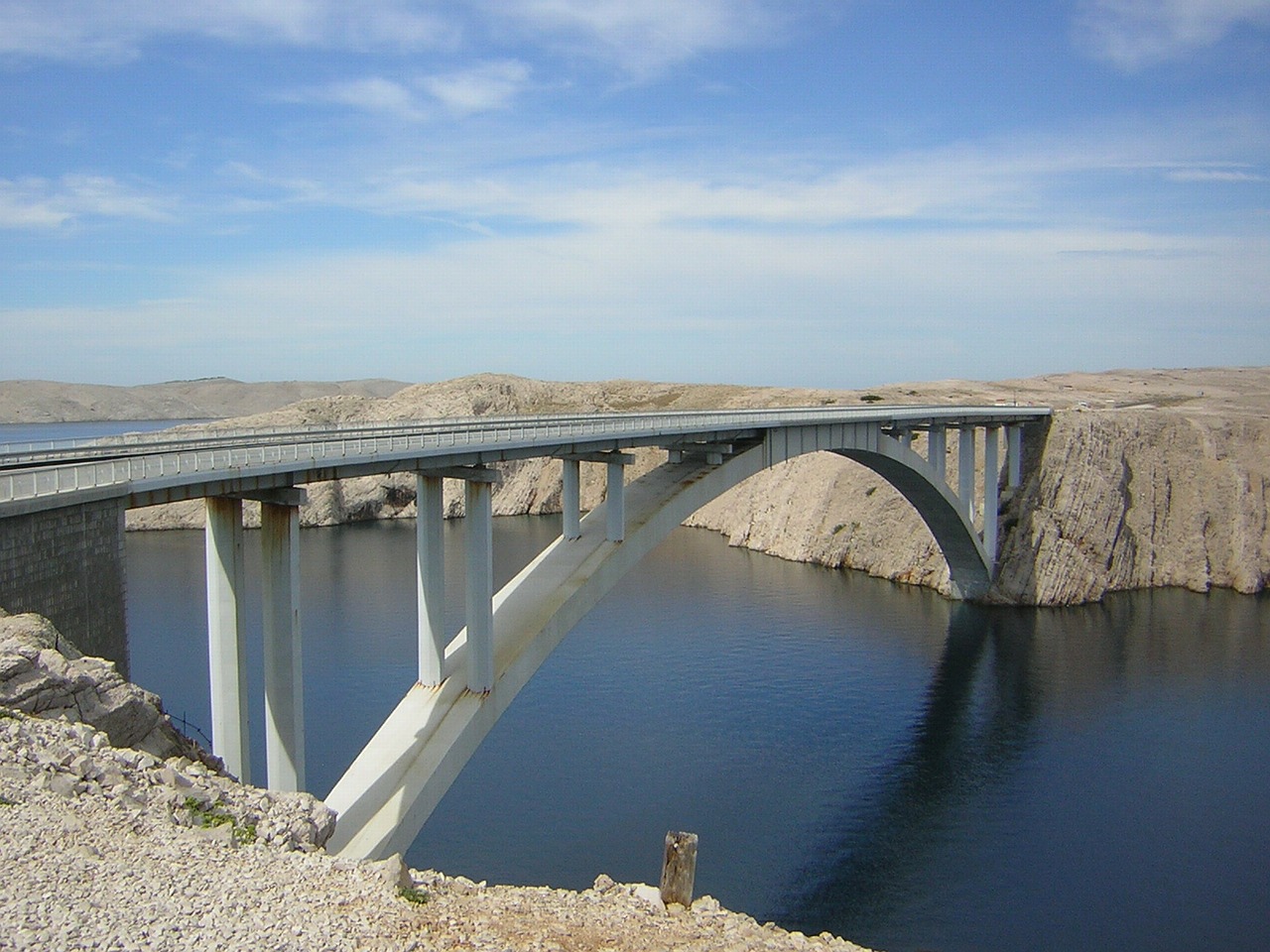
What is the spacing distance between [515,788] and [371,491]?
60756mm

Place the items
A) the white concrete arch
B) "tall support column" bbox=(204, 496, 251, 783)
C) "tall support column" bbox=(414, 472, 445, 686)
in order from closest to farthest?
"tall support column" bbox=(204, 496, 251, 783) < the white concrete arch < "tall support column" bbox=(414, 472, 445, 686)

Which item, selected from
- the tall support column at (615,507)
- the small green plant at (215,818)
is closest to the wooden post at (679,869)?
the small green plant at (215,818)

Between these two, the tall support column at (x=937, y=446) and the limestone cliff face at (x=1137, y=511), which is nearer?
the tall support column at (x=937, y=446)

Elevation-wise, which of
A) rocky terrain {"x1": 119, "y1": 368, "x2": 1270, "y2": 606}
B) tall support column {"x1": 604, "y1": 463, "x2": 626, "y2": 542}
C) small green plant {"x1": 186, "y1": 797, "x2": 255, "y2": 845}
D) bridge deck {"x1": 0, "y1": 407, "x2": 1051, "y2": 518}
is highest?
bridge deck {"x1": 0, "y1": 407, "x2": 1051, "y2": 518}

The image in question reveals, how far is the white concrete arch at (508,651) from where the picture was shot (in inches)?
832

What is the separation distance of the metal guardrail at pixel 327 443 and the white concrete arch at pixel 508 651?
1751mm

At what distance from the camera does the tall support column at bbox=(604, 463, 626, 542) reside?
95.1ft

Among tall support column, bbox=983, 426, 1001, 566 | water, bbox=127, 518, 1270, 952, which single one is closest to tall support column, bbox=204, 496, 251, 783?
water, bbox=127, 518, 1270, 952

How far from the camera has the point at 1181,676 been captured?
136 feet

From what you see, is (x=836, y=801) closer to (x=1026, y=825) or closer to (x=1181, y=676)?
(x=1026, y=825)

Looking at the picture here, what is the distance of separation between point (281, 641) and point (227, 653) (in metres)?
1.43

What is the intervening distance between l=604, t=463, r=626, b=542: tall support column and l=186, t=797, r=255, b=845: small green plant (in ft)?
60.9

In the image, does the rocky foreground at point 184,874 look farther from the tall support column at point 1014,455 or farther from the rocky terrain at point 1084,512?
the tall support column at point 1014,455

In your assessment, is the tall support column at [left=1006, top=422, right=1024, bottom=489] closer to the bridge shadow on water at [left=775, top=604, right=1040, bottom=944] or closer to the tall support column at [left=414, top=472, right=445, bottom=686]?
the bridge shadow on water at [left=775, top=604, right=1040, bottom=944]
